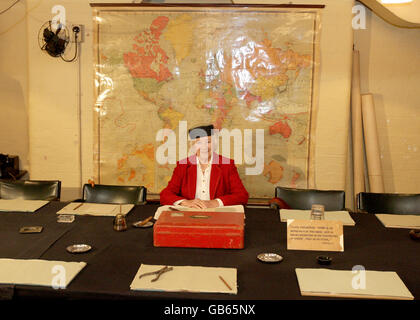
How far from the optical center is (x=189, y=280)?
172 centimetres

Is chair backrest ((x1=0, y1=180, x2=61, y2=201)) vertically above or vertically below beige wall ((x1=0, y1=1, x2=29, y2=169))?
below

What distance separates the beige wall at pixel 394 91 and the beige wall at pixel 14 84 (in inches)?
131

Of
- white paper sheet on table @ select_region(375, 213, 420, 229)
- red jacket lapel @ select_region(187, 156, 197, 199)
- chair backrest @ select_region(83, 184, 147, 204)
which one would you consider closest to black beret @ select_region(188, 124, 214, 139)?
red jacket lapel @ select_region(187, 156, 197, 199)

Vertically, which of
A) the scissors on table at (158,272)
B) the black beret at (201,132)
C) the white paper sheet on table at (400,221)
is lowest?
the scissors on table at (158,272)

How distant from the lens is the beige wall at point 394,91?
418cm

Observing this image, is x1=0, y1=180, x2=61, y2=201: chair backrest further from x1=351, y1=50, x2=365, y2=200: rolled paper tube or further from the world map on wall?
x1=351, y1=50, x2=365, y2=200: rolled paper tube

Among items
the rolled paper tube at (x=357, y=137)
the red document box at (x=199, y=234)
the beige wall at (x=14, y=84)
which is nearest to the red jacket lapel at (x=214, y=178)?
the red document box at (x=199, y=234)

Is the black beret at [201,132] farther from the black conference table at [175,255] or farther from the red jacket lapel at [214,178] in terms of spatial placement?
the black conference table at [175,255]

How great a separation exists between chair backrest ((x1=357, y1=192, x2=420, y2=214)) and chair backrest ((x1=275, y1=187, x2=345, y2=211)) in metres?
0.14

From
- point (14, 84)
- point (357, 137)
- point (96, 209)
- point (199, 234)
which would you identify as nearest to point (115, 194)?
point (96, 209)

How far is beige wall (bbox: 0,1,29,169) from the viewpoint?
174 inches

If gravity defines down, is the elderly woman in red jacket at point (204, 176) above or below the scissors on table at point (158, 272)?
above
